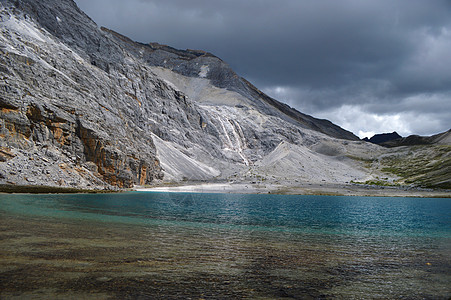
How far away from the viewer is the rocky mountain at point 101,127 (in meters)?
67.0

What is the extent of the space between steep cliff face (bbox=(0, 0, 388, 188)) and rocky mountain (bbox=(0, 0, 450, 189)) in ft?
0.93

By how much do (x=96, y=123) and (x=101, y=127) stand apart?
196cm

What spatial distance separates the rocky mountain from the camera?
67000 millimetres

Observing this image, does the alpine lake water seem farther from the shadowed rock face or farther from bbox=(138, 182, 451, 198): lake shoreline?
bbox=(138, 182, 451, 198): lake shoreline

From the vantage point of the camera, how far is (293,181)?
410 ft

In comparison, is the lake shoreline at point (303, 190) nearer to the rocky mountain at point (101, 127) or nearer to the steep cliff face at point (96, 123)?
the rocky mountain at point (101, 127)

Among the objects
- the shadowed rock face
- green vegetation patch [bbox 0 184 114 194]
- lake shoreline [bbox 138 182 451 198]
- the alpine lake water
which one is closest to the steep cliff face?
the shadowed rock face

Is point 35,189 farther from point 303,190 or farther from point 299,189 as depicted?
point 303,190

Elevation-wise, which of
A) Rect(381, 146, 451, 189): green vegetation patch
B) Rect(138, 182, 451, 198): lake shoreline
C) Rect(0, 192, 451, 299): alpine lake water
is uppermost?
Rect(381, 146, 451, 189): green vegetation patch

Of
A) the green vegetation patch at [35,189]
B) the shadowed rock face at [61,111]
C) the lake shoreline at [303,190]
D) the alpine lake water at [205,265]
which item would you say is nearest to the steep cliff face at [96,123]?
the shadowed rock face at [61,111]

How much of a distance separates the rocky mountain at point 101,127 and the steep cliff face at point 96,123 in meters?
0.28

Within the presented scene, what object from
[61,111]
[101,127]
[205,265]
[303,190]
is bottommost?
[303,190]

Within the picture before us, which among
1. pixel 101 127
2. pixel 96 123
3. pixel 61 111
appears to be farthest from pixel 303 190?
pixel 61 111

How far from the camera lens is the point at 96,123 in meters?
84.5
